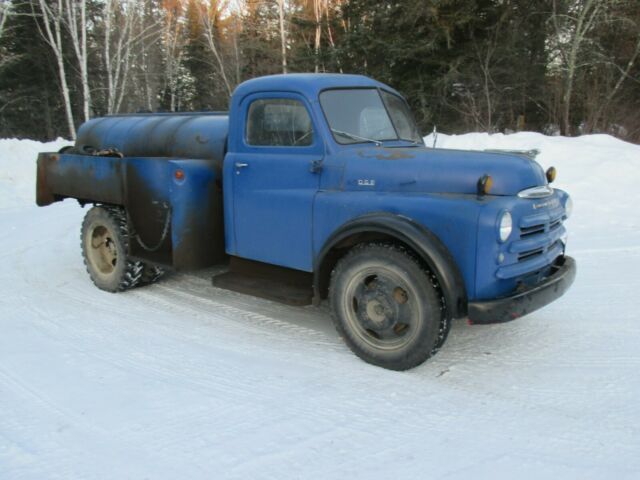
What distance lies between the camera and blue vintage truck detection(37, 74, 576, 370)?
361 centimetres

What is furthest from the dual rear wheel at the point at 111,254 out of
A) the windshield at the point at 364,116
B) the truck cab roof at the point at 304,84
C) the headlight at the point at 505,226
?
the headlight at the point at 505,226

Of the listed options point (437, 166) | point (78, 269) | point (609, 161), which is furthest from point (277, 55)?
point (437, 166)

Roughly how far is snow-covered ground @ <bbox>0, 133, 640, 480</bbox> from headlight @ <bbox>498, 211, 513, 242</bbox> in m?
1.03

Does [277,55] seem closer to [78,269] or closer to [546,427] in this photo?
[78,269]

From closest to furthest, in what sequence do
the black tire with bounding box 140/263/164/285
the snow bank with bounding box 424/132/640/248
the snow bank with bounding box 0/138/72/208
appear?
the black tire with bounding box 140/263/164/285, the snow bank with bounding box 424/132/640/248, the snow bank with bounding box 0/138/72/208

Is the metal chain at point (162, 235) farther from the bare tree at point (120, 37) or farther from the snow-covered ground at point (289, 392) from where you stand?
the bare tree at point (120, 37)

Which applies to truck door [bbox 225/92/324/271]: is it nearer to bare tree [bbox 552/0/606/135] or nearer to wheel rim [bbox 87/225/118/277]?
wheel rim [bbox 87/225/118/277]

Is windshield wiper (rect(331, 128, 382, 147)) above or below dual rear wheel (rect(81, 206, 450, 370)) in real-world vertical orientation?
above

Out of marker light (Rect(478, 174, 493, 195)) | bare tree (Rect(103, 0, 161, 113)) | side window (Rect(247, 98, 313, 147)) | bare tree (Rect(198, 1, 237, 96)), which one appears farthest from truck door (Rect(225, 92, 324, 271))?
bare tree (Rect(198, 1, 237, 96))

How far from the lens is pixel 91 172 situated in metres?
5.89

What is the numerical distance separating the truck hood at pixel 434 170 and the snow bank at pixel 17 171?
939cm

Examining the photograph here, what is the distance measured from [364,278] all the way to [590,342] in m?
1.90

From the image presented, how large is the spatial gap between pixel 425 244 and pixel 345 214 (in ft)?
2.42

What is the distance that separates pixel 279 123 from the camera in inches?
180
